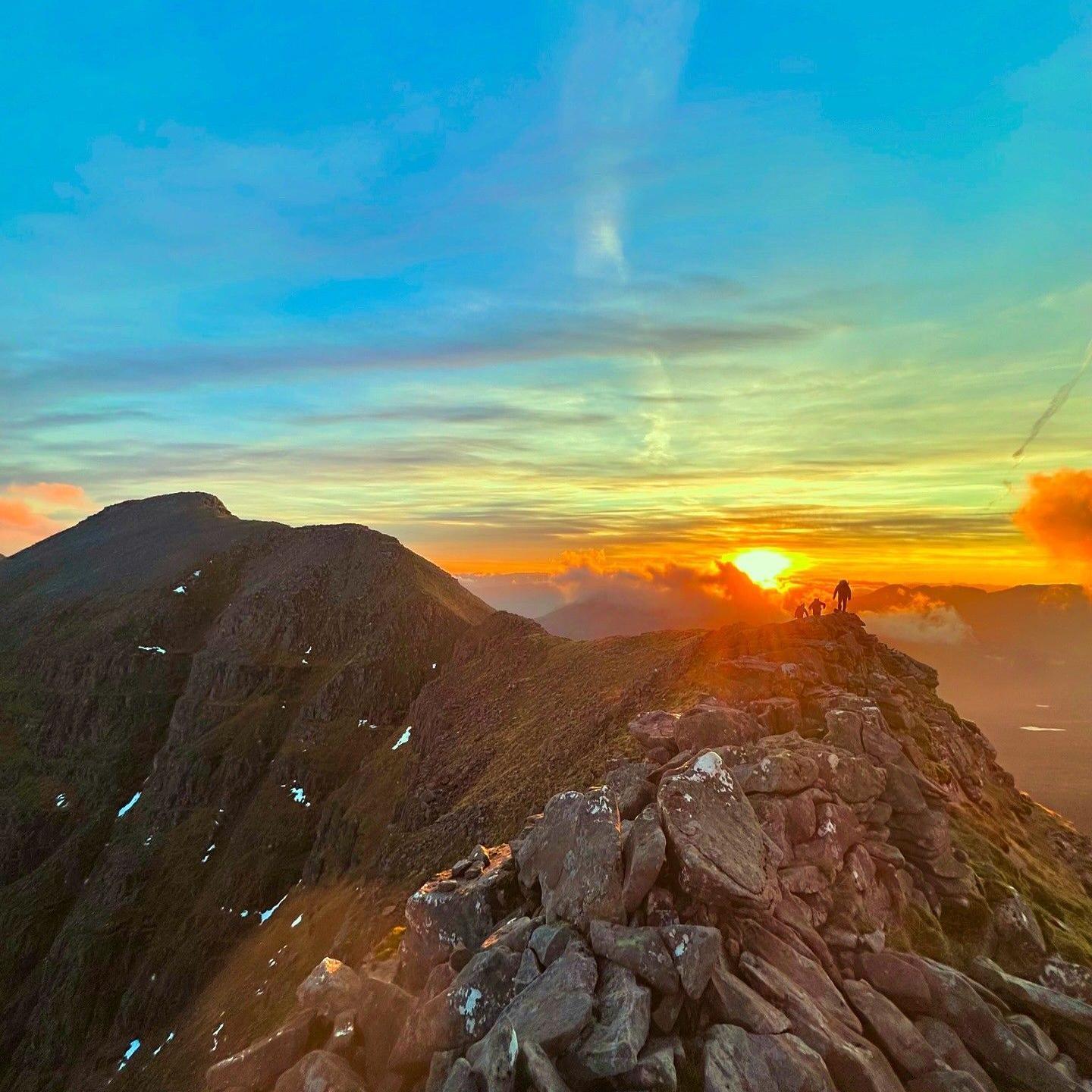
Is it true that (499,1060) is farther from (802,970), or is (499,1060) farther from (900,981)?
(900,981)

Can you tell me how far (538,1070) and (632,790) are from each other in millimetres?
13265

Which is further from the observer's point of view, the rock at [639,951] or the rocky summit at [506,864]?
the rocky summit at [506,864]

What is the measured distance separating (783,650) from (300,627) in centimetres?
12098

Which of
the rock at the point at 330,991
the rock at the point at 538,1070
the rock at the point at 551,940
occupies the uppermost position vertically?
the rock at the point at 551,940

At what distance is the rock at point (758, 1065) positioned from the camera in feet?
56.5

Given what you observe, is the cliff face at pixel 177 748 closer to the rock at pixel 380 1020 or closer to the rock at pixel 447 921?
the rock at pixel 447 921

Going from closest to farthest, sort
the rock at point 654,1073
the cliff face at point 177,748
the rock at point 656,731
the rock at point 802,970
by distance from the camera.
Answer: the rock at point 654,1073, the rock at point 802,970, the rock at point 656,731, the cliff face at point 177,748

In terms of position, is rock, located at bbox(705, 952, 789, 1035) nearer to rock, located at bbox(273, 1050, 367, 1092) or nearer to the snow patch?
rock, located at bbox(273, 1050, 367, 1092)

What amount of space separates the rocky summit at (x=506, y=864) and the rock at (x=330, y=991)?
0.10 metres

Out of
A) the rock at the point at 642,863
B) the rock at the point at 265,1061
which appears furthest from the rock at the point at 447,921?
the rock at the point at 642,863

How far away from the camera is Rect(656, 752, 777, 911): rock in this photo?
2178 centimetres

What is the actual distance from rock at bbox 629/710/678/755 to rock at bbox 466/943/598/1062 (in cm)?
1510

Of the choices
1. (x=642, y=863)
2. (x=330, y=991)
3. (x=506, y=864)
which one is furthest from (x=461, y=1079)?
(x=506, y=864)

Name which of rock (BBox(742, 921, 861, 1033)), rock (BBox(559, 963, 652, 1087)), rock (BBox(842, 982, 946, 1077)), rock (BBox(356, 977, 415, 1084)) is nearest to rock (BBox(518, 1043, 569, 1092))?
rock (BBox(559, 963, 652, 1087))
